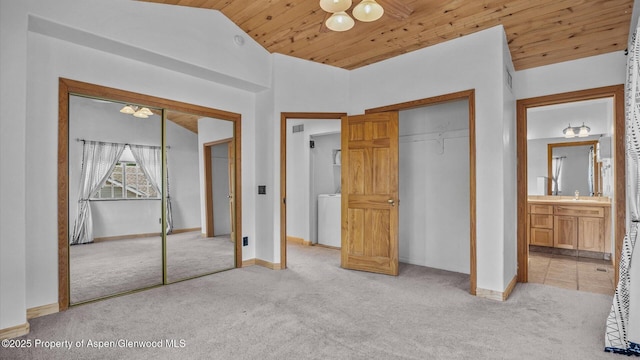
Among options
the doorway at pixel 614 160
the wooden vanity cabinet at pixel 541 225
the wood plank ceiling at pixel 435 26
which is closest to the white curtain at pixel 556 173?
the wooden vanity cabinet at pixel 541 225

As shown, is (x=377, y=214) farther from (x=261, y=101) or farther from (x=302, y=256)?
(x=261, y=101)

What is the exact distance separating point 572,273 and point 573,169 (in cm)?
219

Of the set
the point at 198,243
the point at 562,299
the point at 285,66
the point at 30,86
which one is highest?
the point at 285,66

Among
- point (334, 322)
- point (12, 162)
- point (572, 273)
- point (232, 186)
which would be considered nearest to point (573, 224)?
point (572, 273)

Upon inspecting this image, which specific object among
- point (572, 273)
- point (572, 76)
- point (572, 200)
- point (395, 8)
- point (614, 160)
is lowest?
point (572, 273)

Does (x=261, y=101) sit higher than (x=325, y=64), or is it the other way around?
(x=325, y=64)

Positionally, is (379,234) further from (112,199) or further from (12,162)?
(12,162)

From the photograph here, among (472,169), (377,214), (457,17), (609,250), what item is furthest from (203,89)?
(609,250)

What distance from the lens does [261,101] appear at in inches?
175

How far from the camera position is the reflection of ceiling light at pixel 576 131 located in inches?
211

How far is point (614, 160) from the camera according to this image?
11.3 ft

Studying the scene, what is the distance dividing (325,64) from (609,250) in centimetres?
493

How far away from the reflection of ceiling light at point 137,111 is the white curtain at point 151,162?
1.09ft

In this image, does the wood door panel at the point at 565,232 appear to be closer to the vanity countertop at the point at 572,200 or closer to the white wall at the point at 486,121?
the vanity countertop at the point at 572,200
